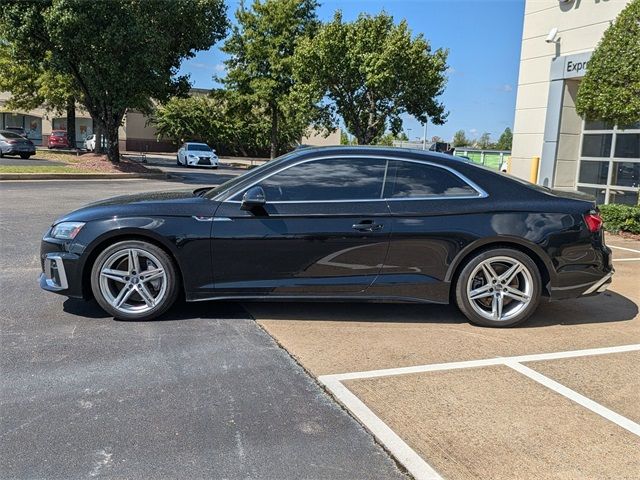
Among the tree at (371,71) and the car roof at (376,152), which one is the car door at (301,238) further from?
the tree at (371,71)

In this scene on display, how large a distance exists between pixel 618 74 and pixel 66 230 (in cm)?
998

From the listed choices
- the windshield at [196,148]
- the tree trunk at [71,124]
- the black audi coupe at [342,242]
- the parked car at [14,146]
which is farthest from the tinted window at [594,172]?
the tree trunk at [71,124]

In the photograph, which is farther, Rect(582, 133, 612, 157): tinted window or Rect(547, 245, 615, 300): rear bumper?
Rect(582, 133, 612, 157): tinted window

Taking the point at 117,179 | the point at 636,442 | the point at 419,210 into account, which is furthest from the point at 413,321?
the point at 117,179

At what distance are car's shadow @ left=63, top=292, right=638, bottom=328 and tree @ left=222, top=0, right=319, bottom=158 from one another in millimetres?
27760

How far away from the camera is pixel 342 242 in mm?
4832

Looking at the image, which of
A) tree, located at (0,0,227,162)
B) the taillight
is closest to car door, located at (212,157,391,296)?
the taillight

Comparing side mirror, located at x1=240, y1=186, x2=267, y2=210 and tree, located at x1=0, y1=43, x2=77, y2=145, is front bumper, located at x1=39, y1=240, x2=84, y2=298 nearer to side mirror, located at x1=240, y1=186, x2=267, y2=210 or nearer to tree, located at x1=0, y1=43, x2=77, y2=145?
side mirror, located at x1=240, y1=186, x2=267, y2=210

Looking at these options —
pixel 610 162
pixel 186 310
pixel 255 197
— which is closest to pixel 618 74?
pixel 610 162

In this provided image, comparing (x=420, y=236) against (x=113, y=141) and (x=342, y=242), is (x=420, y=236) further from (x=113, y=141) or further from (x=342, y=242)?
(x=113, y=141)

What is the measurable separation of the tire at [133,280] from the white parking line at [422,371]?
176cm

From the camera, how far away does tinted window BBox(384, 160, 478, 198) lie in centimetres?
498

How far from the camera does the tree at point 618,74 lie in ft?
33.5

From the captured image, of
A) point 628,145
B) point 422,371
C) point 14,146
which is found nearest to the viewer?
point 422,371
